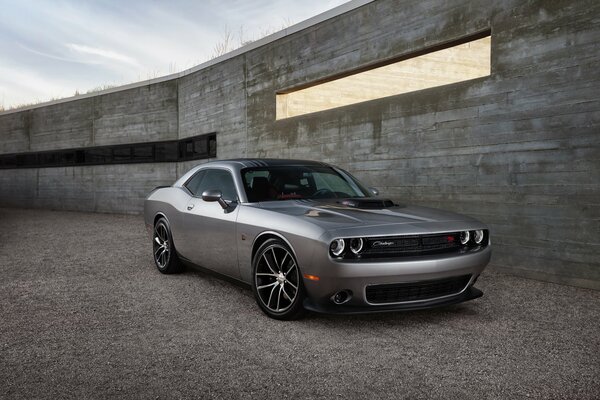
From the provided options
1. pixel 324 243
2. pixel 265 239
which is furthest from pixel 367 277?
pixel 265 239

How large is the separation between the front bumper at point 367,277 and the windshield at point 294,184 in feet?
4.02

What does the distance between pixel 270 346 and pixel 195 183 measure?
9.15ft

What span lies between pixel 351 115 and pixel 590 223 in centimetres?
430

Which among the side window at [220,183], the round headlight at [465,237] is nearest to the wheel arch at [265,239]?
the side window at [220,183]

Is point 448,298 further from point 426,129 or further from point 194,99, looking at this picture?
point 194,99

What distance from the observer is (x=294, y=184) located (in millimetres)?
4910

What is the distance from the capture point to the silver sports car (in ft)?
11.9

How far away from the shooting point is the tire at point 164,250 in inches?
233

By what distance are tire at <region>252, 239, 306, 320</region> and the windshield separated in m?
0.70

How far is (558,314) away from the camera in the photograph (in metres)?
4.47

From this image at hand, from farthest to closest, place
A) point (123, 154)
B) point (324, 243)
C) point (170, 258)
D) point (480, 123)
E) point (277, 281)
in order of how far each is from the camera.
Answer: point (123, 154) → point (480, 123) → point (170, 258) → point (277, 281) → point (324, 243)

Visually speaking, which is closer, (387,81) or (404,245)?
(404,245)

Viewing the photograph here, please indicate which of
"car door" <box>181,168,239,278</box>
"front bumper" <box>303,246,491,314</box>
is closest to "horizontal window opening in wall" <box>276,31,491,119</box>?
"car door" <box>181,168,239,278</box>

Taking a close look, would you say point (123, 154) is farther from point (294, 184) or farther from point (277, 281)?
point (277, 281)
